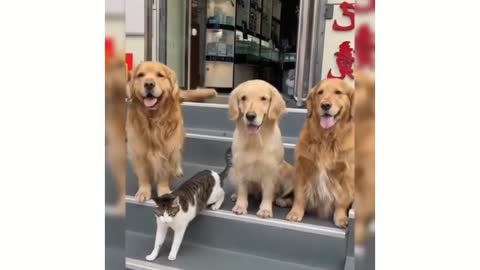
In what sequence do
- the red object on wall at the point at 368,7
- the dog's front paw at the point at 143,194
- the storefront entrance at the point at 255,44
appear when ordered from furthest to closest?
the storefront entrance at the point at 255,44, the dog's front paw at the point at 143,194, the red object on wall at the point at 368,7

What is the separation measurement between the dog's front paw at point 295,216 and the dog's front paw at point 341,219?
0.38ft

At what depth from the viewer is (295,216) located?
1212 millimetres

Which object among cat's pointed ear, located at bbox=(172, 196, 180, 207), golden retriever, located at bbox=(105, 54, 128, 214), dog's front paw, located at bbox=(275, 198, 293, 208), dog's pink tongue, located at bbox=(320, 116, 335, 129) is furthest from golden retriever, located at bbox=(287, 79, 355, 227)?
golden retriever, located at bbox=(105, 54, 128, 214)

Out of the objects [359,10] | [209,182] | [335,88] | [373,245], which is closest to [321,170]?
[335,88]

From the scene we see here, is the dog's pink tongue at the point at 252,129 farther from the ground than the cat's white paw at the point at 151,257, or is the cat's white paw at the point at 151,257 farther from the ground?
the dog's pink tongue at the point at 252,129

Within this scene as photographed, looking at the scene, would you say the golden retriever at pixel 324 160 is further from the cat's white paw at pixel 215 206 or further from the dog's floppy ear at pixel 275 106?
the cat's white paw at pixel 215 206

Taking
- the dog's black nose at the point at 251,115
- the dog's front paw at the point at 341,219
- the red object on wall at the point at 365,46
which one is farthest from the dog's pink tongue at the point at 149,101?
the red object on wall at the point at 365,46

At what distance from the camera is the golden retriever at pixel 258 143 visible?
1219mm

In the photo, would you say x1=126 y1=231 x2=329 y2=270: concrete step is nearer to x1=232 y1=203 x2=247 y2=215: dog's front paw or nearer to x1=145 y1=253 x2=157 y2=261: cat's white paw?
x1=145 y1=253 x2=157 y2=261: cat's white paw

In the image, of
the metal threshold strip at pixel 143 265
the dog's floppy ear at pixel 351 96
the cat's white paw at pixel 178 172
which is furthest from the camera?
the cat's white paw at pixel 178 172

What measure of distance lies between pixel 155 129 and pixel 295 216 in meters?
0.62

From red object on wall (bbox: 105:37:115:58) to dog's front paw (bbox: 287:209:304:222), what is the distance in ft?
2.57

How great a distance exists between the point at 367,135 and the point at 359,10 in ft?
0.70

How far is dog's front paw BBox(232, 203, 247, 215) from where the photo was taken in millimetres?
1254
